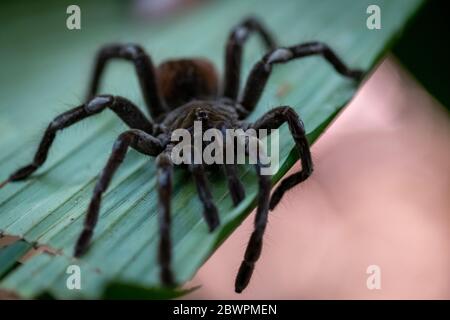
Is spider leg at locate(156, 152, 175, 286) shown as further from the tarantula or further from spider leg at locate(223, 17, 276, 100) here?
spider leg at locate(223, 17, 276, 100)

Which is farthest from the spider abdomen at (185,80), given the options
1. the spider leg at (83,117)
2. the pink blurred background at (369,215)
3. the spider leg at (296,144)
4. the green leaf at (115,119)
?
the pink blurred background at (369,215)

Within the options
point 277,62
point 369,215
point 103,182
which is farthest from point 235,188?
point 369,215

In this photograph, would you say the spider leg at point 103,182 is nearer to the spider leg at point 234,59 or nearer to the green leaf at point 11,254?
the green leaf at point 11,254

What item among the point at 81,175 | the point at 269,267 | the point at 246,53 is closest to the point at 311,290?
the point at 269,267

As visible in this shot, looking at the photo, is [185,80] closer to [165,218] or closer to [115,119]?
[115,119]

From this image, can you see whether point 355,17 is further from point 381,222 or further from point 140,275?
point 140,275

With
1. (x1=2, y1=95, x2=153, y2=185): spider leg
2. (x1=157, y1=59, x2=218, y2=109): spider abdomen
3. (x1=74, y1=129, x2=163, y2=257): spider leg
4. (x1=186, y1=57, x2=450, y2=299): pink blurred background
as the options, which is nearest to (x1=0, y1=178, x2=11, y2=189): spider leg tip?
(x1=2, y1=95, x2=153, y2=185): spider leg
